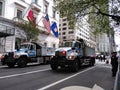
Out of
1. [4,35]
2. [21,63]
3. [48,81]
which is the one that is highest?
[4,35]

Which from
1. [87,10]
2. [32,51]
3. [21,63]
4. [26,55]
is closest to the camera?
[87,10]

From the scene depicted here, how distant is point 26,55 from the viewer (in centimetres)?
2023

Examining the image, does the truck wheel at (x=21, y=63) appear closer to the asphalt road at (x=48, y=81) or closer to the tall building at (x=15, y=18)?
the asphalt road at (x=48, y=81)

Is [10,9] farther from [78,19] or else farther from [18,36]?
[78,19]

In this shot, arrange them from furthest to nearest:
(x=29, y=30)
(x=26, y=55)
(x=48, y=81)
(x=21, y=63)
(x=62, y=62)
Answer: (x=29, y=30)
(x=26, y=55)
(x=21, y=63)
(x=62, y=62)
(x=48, y=81)

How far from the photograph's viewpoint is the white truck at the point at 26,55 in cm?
1909

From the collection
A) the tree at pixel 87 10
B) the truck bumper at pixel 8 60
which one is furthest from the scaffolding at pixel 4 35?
the tree at pixel 87 10

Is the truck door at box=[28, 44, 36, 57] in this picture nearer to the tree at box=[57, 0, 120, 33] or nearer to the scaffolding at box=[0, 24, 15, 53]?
the tree at box=[57, 0, 120, 33]

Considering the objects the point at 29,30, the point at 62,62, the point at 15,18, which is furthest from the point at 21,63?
the point at 15,18

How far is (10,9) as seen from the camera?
108ft

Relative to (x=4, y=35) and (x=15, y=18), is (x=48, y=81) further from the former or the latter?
(x=15, y=18)

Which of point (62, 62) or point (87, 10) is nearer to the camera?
point (62, 62)

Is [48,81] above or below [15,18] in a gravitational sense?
below

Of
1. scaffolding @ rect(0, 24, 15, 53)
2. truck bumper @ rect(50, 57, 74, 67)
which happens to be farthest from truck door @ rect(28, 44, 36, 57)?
scaffolding @ rect(0, 24, 15, 53)
